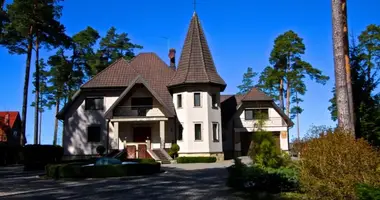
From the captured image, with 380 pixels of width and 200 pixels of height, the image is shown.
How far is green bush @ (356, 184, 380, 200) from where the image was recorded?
21.2 feet

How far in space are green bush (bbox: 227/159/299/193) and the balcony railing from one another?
1796 cm

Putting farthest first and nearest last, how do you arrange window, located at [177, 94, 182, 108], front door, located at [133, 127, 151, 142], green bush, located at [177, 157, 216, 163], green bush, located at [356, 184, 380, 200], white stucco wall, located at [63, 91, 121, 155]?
white stucco wall, located at [63, 91, 121, 155] → front door, located at [133, 127, 151, 142] → window, located at [177, 94, 182, 108] → green bush, located at [177, 157, 216, 163] → green bush, located at [356, 184, 380, 200]

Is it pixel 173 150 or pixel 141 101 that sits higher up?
pixel 141 101

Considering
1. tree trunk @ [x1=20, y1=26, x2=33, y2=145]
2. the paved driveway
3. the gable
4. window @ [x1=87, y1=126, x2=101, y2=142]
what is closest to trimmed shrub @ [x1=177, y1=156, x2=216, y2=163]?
the gable

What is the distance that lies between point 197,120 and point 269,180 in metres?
17.4

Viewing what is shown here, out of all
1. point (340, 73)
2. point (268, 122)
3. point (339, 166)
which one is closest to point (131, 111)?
point (268, 122)

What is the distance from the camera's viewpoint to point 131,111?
29.1 metres

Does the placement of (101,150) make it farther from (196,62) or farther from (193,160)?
(196,62)

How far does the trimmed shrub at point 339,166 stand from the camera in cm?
823

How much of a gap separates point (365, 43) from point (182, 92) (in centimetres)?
1846

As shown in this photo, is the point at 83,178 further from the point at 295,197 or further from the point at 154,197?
the point at 295,197

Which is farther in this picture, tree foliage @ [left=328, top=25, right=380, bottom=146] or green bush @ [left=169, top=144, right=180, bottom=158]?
green bush @ [left=169, top=144, right=180, bottom=158]

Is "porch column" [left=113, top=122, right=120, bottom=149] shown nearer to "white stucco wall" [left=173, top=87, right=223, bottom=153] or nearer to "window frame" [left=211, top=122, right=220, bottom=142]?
"white stucco wall" [left=173, top=87, right=223, bottom=153]

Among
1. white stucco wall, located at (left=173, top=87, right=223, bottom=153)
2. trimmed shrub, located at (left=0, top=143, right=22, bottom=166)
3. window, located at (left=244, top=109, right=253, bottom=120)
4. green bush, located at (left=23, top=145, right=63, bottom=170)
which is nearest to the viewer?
green bush, located at (left=23, top=145, right=63, bottom=170)
